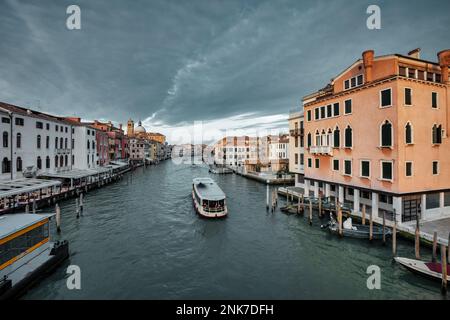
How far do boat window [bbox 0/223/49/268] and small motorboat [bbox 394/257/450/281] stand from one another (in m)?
21.2

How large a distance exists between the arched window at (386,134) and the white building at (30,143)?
39802 millimetres

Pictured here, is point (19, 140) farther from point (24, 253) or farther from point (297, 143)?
point (297, 143)

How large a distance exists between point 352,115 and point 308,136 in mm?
7060

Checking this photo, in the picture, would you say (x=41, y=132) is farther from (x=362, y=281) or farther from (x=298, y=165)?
(x=362, y=281)

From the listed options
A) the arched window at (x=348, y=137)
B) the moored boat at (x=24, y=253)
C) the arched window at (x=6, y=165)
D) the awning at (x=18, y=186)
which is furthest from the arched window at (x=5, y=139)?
the arched window at (x=348, y=137)

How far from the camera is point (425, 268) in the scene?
41.7 feet

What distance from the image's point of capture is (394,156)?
18.7 metres

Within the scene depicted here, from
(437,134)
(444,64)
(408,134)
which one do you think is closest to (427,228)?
(408,134)

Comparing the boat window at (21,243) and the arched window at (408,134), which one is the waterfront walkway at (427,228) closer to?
the arched window at (408,134)

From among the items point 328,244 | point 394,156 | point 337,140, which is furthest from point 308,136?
point 328,244

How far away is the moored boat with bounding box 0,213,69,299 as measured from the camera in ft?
37.5

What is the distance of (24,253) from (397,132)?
86.0 ft
